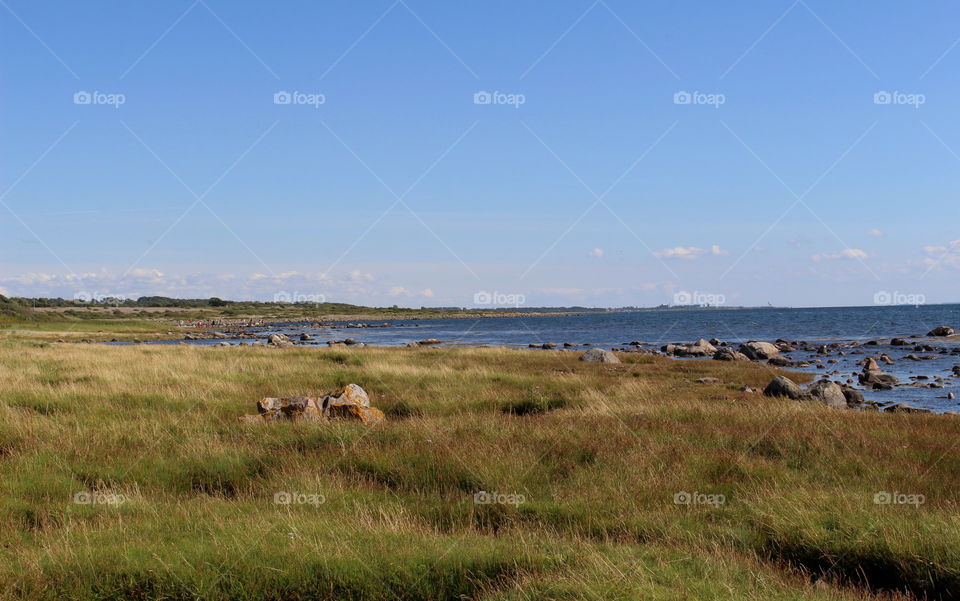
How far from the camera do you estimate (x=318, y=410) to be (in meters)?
13.9

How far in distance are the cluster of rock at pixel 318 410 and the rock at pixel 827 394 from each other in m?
14.8

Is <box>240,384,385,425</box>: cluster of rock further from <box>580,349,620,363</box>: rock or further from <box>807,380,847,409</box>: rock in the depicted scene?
<box>580,349,620,363</box>: rock

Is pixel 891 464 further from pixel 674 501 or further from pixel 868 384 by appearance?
pixel 868 384

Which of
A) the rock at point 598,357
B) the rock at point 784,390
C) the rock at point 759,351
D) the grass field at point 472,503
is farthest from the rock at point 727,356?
the grass field at point 472,503

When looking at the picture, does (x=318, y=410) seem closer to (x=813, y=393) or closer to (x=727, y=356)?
(x=813, y=393)

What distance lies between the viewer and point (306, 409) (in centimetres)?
1373

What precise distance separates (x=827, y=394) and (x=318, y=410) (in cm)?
1670

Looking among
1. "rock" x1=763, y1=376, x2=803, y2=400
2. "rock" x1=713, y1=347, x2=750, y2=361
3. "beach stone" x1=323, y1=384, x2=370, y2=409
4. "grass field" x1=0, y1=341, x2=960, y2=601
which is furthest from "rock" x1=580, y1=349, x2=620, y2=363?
"beach stone" x1=323, y1=384, x2=370, y2=409

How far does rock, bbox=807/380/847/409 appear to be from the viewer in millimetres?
20617

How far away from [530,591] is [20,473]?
780cm

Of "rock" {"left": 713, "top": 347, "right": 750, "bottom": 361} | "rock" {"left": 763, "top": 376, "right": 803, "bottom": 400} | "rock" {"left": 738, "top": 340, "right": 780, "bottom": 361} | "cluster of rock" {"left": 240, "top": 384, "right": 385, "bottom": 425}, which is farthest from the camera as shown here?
"rock" {"left": 738, "top": 340, "right": 780, "bottom": 361}

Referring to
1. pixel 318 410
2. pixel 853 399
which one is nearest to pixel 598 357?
pixel 853 399

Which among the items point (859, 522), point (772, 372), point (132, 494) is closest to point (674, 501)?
point (859, 522)

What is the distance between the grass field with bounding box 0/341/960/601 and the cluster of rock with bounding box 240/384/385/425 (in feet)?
2.48
